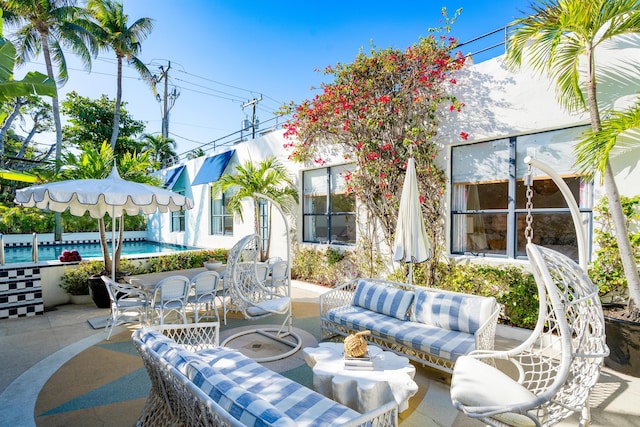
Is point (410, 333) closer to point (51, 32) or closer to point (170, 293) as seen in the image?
point (170, 293)

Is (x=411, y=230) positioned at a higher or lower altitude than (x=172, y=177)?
lower

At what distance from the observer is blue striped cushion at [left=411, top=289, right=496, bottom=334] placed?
13.2 feet

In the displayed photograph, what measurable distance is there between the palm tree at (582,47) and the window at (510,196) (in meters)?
0.83

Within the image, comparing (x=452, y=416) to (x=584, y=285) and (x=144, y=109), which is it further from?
(x=144, y=109)

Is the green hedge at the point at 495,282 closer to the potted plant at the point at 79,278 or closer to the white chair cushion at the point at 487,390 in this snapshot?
the white chair cushion at the point at 487,390

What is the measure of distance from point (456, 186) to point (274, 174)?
5212 millimetres

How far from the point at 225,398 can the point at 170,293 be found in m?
3.92

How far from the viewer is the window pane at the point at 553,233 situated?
18.9 ft

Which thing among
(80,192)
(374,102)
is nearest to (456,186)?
(374,102)

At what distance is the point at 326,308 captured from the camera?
568 cm

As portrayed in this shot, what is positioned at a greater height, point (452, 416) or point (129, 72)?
point (129, 72)

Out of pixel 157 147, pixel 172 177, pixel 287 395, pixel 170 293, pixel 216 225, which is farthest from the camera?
pixel 157 147

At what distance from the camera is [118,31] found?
16.6 metres

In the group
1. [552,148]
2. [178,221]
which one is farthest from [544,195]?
[178,221]
